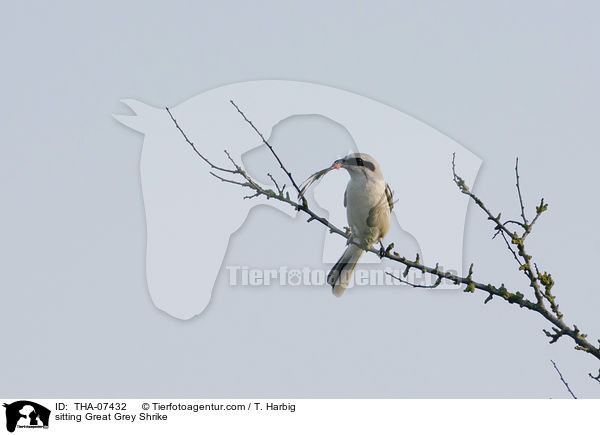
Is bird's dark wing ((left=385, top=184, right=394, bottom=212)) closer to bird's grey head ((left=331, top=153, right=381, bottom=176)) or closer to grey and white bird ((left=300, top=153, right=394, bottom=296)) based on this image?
grey and white bird ((left=300, top=153, right=394, bottom=296))

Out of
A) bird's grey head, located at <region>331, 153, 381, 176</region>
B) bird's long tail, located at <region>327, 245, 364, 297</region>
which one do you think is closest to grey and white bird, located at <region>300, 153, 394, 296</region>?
bird's grey head, located at <region>331, 153, 381, 176</region>

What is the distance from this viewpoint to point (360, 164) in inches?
273

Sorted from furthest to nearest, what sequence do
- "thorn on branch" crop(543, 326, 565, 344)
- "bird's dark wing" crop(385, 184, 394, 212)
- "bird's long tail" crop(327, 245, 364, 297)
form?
"bird's long tail" crop(327, 245, 364, 297)
"bird's dark wing" crop(385, 184, 394, 212)
"thorn on branch" crop(543, 326, 565, 344)

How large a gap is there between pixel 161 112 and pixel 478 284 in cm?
983

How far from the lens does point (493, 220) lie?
4.70 m

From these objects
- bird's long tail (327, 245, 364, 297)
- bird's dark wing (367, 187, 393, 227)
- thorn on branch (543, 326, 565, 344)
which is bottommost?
thorn on branch (543, 326, 565, 344)
